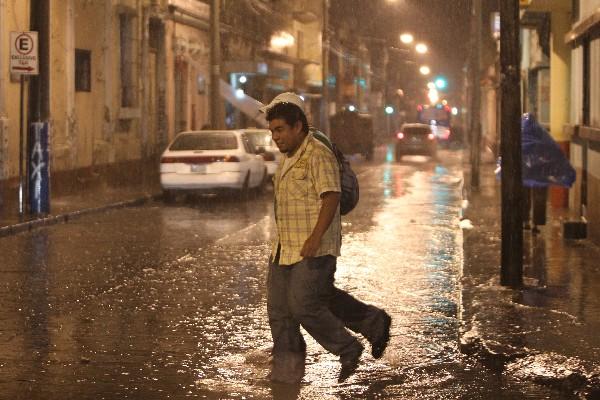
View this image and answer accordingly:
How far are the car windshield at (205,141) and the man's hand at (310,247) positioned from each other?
18352mm

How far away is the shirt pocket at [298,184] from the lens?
7270 millimetres

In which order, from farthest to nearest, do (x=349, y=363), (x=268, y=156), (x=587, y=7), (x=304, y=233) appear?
1. (x=268, y=156)
2. (x=587, y=7)
3. (x=349, y=363)
4. (x=304, y=233)

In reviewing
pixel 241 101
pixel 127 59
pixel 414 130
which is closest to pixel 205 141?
pixel 127 59

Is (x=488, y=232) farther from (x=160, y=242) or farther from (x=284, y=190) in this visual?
(x=284, y=190)

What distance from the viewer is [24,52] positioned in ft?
60.3

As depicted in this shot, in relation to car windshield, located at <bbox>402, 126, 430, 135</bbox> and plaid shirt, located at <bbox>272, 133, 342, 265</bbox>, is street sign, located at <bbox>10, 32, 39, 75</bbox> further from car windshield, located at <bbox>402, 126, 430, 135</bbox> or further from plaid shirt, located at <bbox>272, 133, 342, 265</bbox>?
car windshield, located at <bbox>402, 126, 430, 135</bbox>

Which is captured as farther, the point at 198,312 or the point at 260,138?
the point at 260,138

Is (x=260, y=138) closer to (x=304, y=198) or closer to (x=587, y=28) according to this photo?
(x=587, y=28)

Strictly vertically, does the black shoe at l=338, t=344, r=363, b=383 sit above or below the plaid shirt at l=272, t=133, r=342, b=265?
below

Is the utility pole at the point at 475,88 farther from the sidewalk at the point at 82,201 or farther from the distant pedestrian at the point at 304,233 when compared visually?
the distant pedestrian at the point at 304,233

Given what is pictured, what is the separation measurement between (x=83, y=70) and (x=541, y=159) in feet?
55.7

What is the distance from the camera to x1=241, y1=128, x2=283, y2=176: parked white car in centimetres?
2805

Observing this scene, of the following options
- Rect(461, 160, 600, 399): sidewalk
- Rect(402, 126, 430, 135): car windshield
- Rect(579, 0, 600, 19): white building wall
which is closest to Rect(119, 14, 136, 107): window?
Rect(579, 0, 600, 19): white building wall

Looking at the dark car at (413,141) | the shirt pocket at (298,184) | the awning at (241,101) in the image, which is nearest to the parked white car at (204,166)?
the shirt pocket at (298,184)
